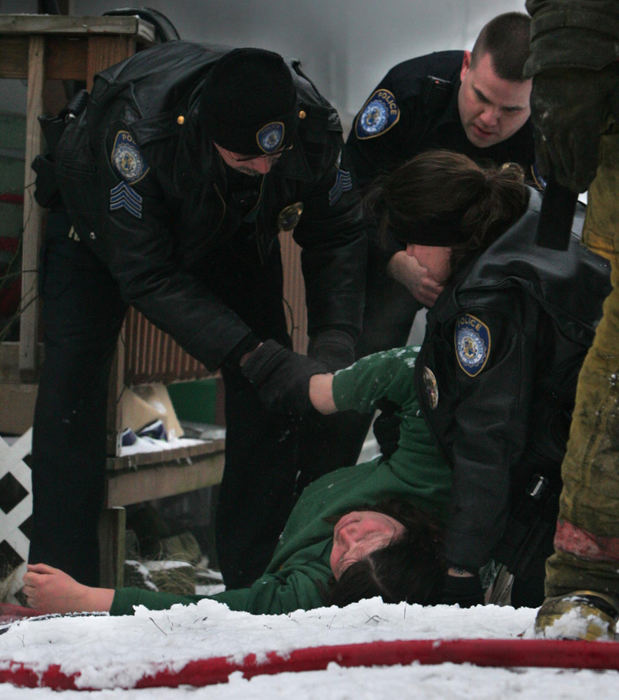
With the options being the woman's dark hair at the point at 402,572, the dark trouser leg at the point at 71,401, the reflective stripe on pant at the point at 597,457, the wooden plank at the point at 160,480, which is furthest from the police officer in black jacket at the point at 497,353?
the wooden plank at the point at 160,480

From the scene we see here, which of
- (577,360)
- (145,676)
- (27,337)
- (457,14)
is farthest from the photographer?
(457,14)

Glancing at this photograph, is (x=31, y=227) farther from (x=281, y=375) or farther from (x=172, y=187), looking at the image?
(x=281, y=375)

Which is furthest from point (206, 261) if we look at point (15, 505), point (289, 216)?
point (15, 505)

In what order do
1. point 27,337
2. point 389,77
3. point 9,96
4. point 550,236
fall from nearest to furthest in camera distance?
point 550,236 < point 389,77 < point 27,337 < point 9,96

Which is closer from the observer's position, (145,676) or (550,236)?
(145,676)

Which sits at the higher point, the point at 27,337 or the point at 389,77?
the point at 389,77

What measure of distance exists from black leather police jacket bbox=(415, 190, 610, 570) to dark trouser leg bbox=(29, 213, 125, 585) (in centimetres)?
121

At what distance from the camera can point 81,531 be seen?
306 cm

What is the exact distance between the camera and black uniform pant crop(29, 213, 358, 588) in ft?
9.65

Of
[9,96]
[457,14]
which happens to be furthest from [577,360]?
[457,14]

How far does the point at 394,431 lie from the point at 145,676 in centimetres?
126

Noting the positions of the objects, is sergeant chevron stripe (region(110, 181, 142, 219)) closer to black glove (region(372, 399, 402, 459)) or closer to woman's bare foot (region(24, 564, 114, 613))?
black glove (region(372, 399, 402, 459))

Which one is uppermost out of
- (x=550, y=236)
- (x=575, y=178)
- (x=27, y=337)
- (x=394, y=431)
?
(x=575, y=178)

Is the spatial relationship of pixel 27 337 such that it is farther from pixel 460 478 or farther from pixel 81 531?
pixel 460 478
